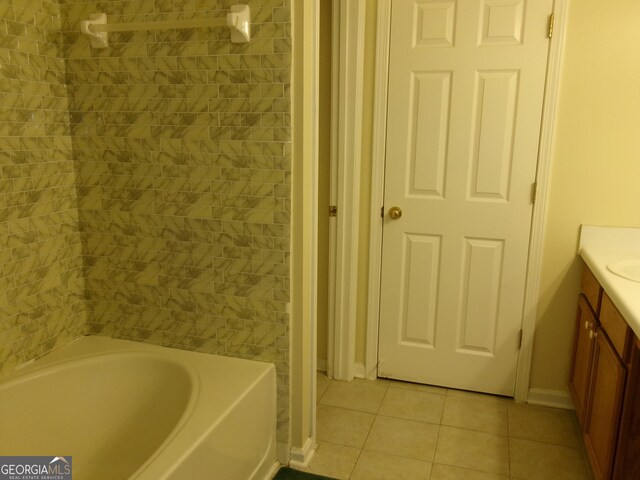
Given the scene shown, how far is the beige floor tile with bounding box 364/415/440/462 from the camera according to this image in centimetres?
215

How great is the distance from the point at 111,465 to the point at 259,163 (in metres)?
1.18

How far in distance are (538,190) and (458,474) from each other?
4.25ft

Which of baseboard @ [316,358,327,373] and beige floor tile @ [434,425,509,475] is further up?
baseboard @ [316,358,327,373]

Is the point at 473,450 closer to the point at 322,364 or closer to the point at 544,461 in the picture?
the point at 544,461

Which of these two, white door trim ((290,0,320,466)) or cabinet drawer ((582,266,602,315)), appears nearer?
white door trim ((290,0,320,466))

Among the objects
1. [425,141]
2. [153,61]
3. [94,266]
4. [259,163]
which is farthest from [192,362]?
[425,141]

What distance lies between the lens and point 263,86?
5.79 ft

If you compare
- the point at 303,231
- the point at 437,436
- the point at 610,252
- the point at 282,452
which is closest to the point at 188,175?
the point at 303,231

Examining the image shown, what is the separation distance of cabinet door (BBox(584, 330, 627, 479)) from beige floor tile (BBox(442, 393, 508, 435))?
0.44 metres

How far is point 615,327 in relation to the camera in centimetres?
172

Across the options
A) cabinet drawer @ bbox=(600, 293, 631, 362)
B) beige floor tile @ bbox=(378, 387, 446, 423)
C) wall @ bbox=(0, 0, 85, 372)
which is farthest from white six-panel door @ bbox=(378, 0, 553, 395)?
wall @ bbox=(0, 0, 85, 372)

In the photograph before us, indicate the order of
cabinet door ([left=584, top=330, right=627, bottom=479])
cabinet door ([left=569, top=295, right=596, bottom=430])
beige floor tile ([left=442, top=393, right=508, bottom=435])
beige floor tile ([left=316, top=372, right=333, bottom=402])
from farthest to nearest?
beige floor tile ([left=316, top=372, right=333, bottom=402]) < beige floor tile ([left=442, top=393, right=508, bottom=435]) < cabinet door ([left=569, top=295, right=596, bottom=430]) < cabinet door ([left=584, top=330, right=627, bottom=479])

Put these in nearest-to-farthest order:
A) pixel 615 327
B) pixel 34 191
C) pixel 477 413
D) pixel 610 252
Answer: pixel 615 327, pixel 34 191, pixel 610 252, pixel 477 413

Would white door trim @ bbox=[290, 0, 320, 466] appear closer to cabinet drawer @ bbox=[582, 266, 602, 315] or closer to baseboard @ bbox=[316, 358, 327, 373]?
baseboard @ bbox=[316, 358, 327, 373]
